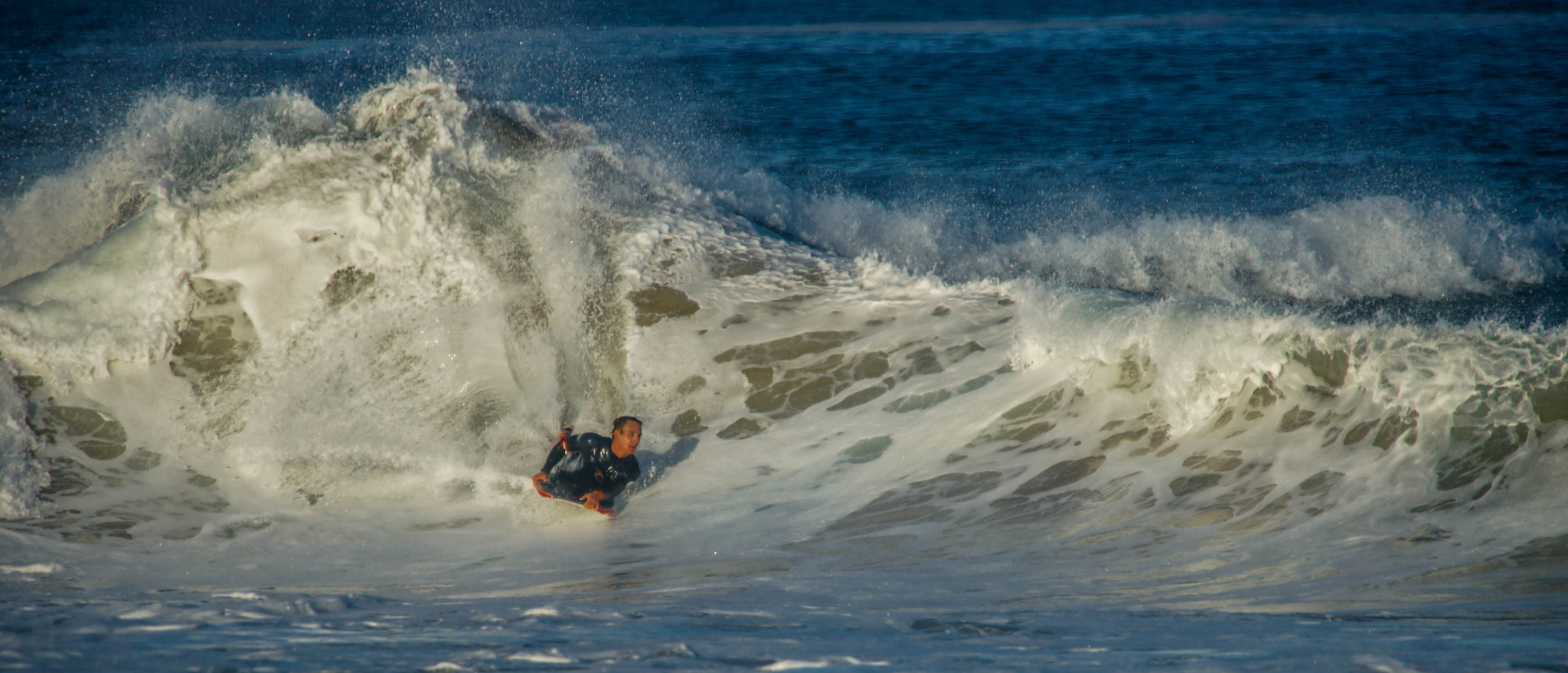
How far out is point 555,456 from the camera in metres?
5.57

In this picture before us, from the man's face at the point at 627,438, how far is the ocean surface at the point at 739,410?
1.43ft

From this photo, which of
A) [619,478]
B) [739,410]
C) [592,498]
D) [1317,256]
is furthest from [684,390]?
[1317,256]

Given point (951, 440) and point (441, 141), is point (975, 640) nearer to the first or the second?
point (951, 440)

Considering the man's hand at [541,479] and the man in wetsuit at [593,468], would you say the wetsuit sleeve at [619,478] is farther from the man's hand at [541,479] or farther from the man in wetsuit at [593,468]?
the man's hand at [541,479]

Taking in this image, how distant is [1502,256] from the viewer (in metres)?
8.69

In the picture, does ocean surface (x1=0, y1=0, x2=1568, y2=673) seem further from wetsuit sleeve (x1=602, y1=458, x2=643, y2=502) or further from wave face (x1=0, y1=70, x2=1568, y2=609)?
wetsuit sleeve (x1=602, y1=458, x2=643, y2=502)

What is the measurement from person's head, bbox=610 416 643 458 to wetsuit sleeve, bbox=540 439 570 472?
298 millimetres

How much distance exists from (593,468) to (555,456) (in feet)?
0.86

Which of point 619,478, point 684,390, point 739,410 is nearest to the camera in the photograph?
point 619,478

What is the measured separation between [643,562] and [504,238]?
3272 mm

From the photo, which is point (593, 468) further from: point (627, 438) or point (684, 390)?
point (684, 390)

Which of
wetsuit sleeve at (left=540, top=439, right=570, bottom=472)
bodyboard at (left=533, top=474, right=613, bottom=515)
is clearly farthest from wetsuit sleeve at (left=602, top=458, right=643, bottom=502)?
wetsuit sleeve at (left=540, top=439, right=570, bottom=472)

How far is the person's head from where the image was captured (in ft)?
17.9

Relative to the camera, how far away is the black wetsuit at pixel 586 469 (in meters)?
5.47
